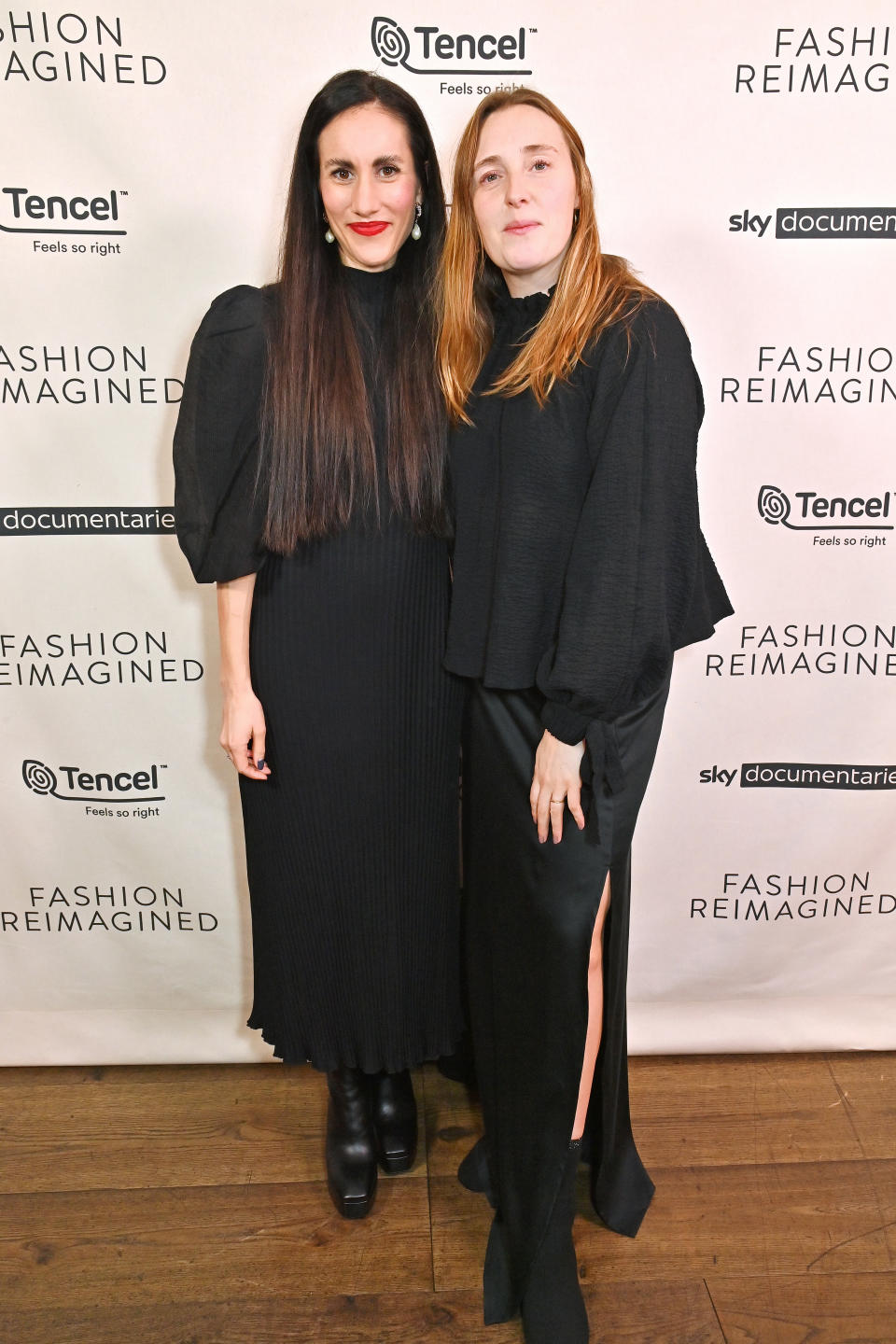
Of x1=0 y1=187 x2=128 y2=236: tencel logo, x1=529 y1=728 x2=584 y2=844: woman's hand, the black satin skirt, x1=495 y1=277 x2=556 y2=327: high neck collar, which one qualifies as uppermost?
x1=0 y1=187 x2=128 y2=236: tencel logo

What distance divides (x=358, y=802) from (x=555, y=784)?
36 cm

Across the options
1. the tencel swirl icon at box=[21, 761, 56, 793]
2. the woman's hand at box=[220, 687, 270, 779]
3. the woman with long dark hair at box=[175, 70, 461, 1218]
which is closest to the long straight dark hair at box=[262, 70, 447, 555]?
the woman with long dark hair at box=[175, 70, 461, 1218]

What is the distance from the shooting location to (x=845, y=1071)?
2.15 m

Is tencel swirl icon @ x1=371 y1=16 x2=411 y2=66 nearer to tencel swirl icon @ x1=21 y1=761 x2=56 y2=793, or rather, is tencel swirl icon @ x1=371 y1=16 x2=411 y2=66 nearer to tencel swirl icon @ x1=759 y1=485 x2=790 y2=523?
tencel swirl icon @ x1=759 y1=485 x2=790 y2=523

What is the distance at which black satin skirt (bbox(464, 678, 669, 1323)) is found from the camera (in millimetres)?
1457

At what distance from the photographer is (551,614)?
1.40 meters

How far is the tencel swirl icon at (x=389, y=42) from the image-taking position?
1702 mm

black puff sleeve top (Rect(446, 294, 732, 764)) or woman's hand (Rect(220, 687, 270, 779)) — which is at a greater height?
black puff sleeve top (Rect(446, 294, 732, 764))

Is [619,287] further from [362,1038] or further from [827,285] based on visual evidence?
[362,1038]

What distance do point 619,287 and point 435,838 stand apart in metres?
0.86

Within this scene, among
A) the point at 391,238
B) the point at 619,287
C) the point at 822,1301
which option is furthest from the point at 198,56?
the point at 822,1301

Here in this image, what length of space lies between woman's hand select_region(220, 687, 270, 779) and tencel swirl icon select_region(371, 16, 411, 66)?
3.43 feet

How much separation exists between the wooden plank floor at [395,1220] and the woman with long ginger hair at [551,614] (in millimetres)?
155

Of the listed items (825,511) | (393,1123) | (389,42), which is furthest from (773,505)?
(393,1123)
